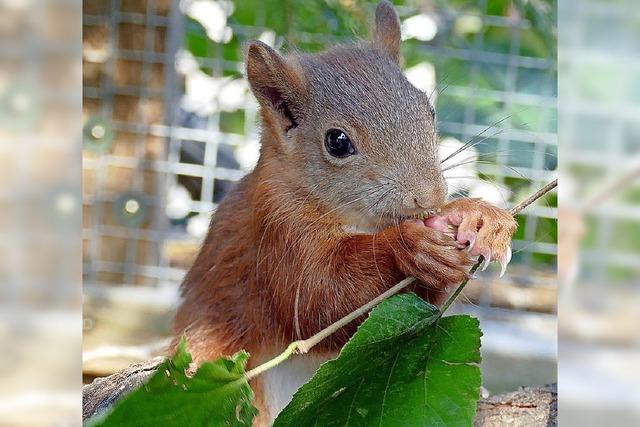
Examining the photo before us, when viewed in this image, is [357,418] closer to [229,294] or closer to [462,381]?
[462,381]

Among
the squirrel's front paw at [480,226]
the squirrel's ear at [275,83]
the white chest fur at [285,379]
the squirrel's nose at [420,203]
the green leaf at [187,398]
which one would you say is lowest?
the white chest fur at [285,379]

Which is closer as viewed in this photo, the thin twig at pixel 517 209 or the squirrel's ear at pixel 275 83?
the thin twig at pixel 517 209

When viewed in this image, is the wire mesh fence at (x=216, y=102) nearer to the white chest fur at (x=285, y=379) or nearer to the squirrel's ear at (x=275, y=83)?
the squirrel's ear at (x=275, y=83)

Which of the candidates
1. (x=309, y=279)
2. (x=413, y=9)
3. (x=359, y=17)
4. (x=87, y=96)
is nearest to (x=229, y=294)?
(x=309, y=279)

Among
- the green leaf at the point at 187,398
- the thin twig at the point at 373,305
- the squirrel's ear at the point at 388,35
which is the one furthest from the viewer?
the squirrel's ear at the point at 388,35

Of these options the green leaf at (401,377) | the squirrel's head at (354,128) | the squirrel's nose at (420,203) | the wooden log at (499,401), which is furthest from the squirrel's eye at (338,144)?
the wooden log at (499,401)
